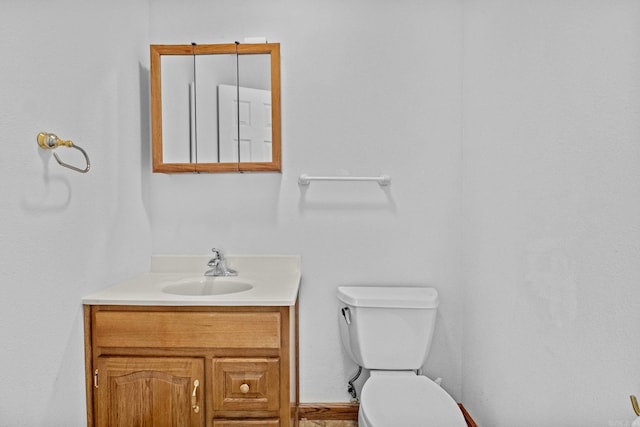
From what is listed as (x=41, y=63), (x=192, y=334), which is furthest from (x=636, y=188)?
(x=41, y=63)

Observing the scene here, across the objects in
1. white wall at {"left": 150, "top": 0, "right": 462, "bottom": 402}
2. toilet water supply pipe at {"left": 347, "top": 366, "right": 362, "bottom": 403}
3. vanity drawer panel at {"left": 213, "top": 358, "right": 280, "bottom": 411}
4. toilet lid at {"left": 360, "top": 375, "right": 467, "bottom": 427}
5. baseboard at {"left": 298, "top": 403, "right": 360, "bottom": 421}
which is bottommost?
baseboard at {"left": 298, "top": 403, "right": 360, "bottom": 421}

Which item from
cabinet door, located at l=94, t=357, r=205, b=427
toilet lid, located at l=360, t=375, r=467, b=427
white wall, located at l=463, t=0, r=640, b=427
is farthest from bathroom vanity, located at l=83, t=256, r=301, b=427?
white wall, located at l=463, t=0, r=640, b=427

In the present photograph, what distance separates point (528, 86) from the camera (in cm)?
130

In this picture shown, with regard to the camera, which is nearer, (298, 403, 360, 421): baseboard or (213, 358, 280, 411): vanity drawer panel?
(213, 358, 280, 411): vanity drawer panel

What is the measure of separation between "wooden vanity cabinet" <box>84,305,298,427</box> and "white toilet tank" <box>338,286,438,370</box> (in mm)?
460

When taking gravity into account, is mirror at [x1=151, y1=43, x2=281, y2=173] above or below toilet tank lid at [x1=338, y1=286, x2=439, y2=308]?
above

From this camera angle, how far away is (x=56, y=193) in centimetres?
122

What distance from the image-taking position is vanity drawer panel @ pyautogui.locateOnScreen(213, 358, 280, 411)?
4.25ft

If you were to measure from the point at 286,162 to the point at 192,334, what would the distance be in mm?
890

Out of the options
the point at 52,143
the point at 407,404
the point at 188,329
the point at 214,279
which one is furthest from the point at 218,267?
the point at 407,404

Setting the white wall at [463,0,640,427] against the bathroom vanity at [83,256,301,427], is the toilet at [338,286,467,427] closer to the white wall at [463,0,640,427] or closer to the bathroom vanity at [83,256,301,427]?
the white wall at [463,0,640,427]

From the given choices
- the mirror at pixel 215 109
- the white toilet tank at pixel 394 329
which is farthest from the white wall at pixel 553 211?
the mirror at pixel 215 109

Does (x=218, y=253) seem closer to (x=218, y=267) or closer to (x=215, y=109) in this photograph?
(x=218, y=267)

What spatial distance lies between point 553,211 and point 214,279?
52.2 inches
